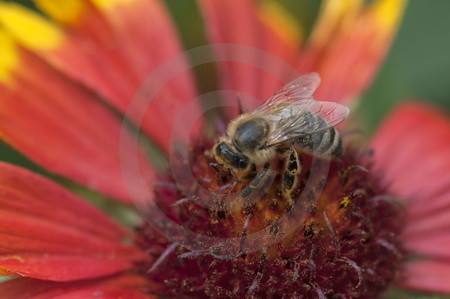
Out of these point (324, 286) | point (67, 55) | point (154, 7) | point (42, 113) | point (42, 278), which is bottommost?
point (324, 286)

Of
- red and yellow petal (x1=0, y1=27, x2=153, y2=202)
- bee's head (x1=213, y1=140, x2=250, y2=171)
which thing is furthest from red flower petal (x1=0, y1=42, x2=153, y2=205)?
bee's head (x1=213, y1=140, x2=250, y2=171)

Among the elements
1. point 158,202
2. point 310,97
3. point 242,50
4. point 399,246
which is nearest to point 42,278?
point 158,202

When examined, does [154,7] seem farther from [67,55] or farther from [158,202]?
[158,202]

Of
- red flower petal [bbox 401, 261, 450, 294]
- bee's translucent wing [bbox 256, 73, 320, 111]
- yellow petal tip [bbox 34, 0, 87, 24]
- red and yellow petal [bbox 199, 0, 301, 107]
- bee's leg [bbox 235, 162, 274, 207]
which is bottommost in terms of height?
red flower petal [bbox 401, 261, 450, 294]

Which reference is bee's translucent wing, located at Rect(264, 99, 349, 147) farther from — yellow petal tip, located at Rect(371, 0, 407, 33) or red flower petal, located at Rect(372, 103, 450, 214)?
yellow petal tip, located at Rect(371, 0, 407, 33)

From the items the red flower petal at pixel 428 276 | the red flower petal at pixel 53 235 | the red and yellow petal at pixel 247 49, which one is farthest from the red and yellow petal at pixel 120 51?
the red flower petal at pixel 428 276

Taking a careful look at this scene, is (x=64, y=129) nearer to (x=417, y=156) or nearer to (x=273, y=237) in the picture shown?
(x=273, y=237)
